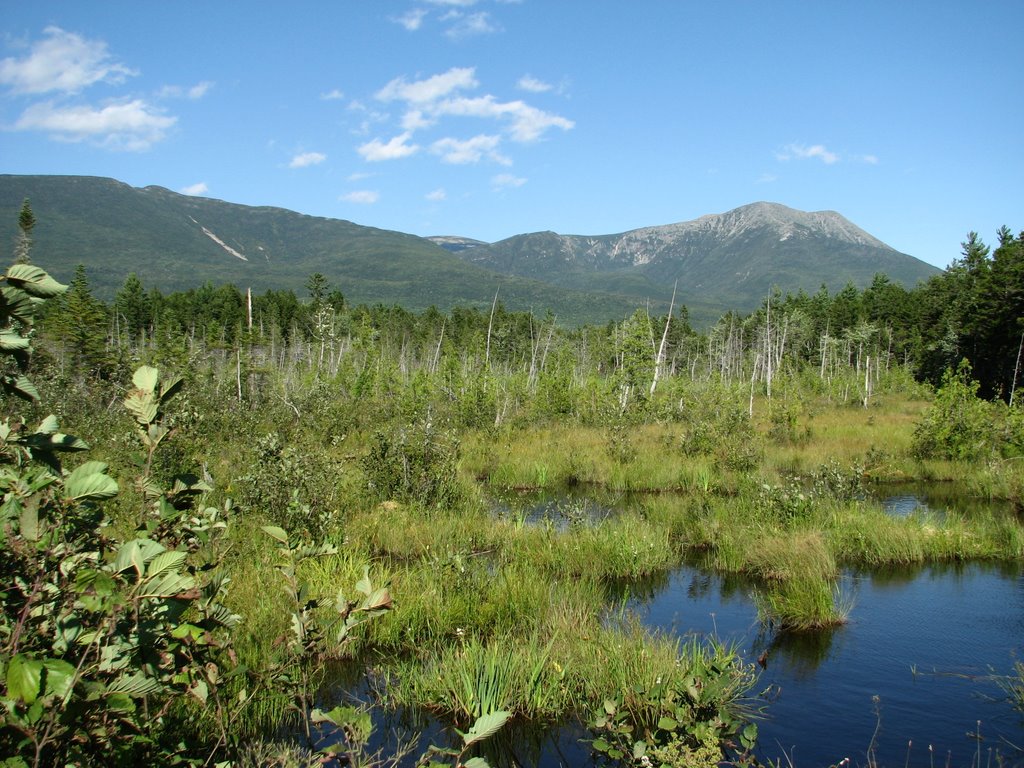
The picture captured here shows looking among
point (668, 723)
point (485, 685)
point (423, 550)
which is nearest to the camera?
point (668, 723)

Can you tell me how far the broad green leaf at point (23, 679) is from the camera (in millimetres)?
1869

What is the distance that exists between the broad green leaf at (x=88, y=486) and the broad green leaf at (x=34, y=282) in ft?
1.77

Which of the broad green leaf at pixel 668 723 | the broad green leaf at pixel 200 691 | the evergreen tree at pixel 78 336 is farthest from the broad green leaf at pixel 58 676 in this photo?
the evergreen tree at pixel 78 336

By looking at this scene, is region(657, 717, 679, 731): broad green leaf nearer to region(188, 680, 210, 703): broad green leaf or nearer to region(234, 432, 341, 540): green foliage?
region(188, 680, 210, 703): broad green leaf

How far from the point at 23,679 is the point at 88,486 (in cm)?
56

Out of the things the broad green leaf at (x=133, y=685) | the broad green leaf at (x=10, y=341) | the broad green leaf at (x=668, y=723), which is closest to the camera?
the broad green leaf at (x=10, y=341)

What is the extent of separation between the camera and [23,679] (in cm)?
189

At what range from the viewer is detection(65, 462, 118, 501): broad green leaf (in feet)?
6.82

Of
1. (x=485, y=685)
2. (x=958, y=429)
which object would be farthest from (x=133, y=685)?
(x=958, y=429)

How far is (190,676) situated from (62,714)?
1.08m

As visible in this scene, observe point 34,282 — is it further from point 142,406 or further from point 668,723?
point 668,723

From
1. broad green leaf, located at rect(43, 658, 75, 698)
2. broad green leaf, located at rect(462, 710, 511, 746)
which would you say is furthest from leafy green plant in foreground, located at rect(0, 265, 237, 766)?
broad green leaf, located at rect(462, 710, 511, 746)

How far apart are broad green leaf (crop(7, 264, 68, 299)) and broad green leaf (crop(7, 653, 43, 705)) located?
1052mm

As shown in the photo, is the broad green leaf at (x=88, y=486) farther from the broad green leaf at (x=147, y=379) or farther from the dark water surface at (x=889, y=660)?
the dark water surface at (x=889, y=660)
